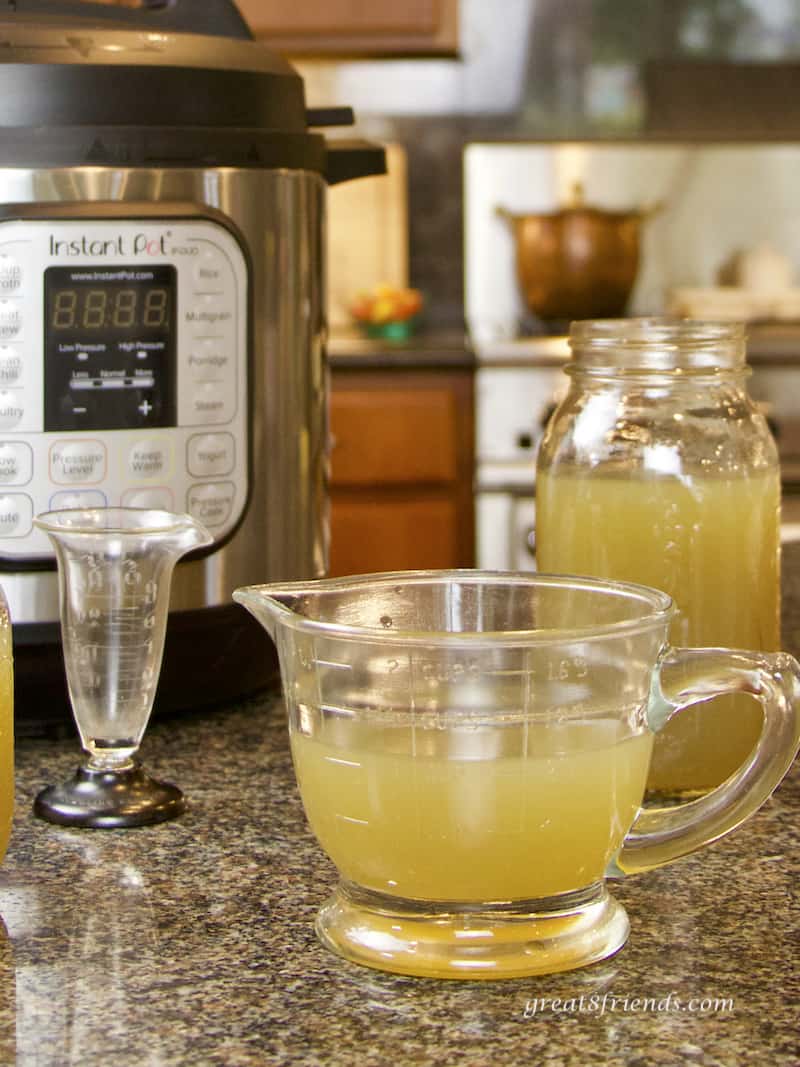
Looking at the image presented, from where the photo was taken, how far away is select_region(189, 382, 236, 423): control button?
79 centimetres

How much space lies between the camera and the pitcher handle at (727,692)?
0.48 meters

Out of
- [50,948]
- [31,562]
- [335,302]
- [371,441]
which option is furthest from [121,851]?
[335,302]

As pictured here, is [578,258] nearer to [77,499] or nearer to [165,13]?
[165,13]

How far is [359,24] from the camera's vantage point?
2.87 meters

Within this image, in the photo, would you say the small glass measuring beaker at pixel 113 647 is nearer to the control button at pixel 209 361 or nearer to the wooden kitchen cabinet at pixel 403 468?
the control button at pixel 209 361

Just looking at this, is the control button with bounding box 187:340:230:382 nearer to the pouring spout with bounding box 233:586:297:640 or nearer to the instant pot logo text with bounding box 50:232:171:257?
the instant pot logo text with bounding box 50:232:171:257

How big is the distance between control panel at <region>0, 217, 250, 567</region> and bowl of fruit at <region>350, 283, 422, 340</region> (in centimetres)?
221

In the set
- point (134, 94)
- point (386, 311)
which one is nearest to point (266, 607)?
point (134, 94)

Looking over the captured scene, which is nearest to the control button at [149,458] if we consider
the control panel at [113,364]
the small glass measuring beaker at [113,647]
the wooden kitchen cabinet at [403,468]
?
the control panel at [113,364]

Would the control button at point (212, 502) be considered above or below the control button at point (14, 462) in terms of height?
below

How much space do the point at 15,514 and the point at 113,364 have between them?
0.09m

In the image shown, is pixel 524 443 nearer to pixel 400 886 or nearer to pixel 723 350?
pixel 723 350

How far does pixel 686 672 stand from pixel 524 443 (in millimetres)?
2110

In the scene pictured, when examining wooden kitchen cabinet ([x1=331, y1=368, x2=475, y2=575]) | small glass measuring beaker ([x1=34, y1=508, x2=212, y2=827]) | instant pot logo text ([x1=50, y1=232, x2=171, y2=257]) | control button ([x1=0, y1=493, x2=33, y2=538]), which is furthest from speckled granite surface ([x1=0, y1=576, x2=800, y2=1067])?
wooden kitchen cabinet ([x1=331, y1=368, x2=475, y2=575])
